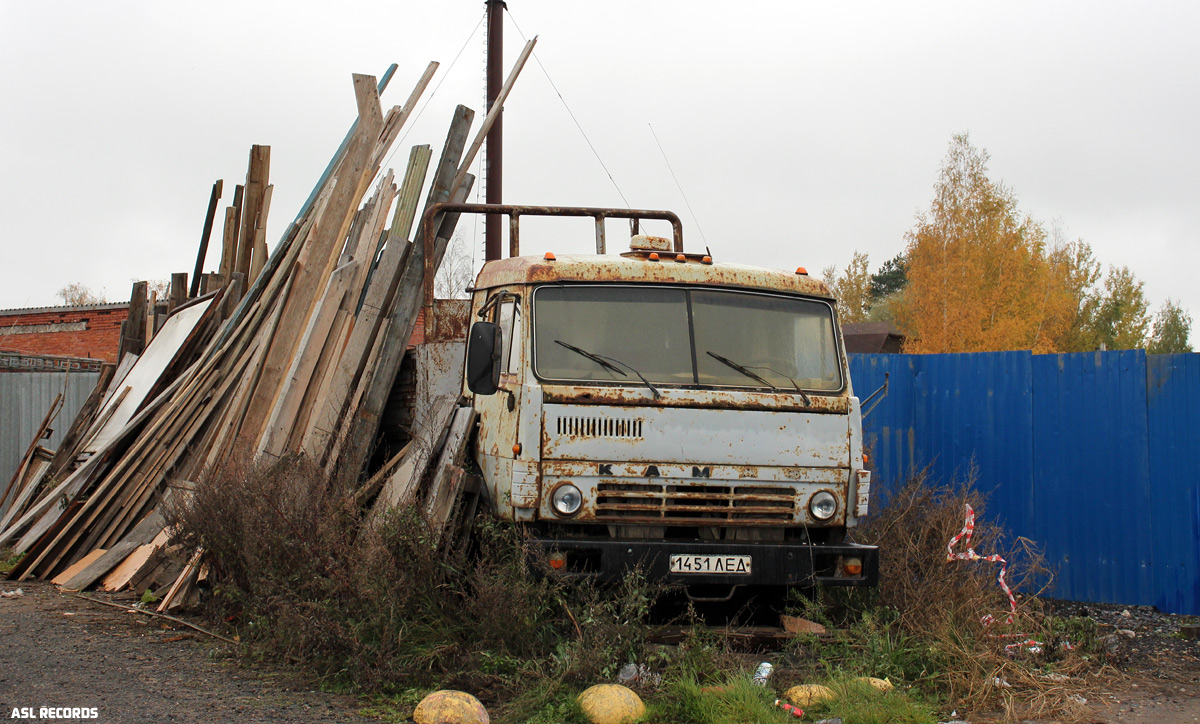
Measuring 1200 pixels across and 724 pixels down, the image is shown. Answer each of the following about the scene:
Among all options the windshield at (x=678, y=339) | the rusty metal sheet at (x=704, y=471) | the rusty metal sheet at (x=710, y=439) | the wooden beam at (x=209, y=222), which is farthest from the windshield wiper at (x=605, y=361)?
the wooden beam at (x=209, y=222)

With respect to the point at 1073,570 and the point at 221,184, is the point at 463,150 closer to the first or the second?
the point at 221,184

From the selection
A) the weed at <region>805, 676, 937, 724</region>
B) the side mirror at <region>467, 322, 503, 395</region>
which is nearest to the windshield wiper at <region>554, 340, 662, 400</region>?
the side mirror at <region>467, 322, 503, 395</region>

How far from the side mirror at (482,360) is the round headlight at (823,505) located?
2.02 meters

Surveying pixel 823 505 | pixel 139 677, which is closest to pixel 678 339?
pixel 823 505

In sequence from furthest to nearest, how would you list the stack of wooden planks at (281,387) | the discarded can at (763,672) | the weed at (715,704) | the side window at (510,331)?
the stack of wooden planks at (281,387) < the side window at (510,331) < the discarded can at (763,672) < the weed at (715,704)

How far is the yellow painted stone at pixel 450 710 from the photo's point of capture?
4.56m

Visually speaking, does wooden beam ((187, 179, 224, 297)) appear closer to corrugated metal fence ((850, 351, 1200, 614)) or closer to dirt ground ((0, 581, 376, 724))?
dirt ground ((0, 581, 376, 724))

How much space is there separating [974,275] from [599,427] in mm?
25601

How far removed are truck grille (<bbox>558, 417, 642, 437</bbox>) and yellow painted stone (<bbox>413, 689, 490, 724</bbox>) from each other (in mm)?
1576

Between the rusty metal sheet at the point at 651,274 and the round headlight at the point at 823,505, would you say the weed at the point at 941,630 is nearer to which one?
the round headlight at the point at 823,505

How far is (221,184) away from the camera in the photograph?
13.2m

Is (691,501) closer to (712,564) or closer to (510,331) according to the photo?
(712,564)


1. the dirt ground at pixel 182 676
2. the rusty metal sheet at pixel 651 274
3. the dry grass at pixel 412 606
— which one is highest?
the rusty metal sheet at pixel 651 274

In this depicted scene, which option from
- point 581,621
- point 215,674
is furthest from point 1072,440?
point 215,674
